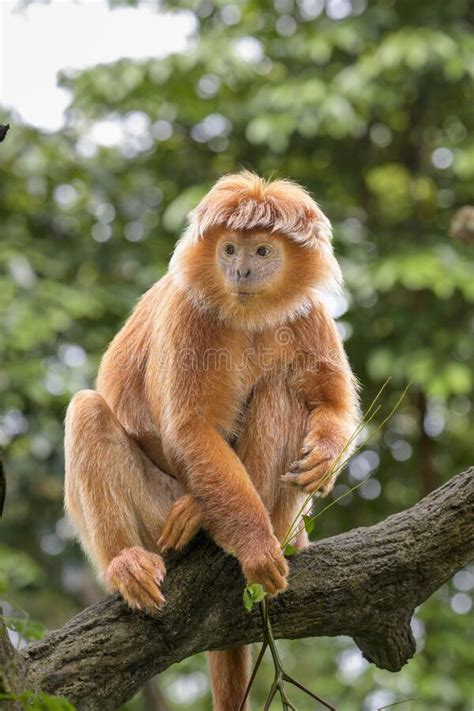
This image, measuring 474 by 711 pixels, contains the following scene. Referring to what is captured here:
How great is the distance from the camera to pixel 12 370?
495 centimetres

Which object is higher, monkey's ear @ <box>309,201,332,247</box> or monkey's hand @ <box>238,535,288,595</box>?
monkey's ear @ <box>309,201,332,247</box>

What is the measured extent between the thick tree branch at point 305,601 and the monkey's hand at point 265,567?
0.13 metres

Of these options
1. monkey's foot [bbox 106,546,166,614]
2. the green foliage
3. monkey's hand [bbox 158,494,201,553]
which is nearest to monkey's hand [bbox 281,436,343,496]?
monkey's hand [bbox 158,494,201,553]

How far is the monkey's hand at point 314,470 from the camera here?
2871mm

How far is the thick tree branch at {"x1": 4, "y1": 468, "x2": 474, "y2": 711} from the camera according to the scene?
2699 mm

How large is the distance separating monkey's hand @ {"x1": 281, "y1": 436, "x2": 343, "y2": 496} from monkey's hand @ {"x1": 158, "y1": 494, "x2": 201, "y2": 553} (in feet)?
0.88


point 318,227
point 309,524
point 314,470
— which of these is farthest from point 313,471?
point 318,227

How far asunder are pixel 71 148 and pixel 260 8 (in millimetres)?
1390

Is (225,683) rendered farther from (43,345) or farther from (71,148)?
(71,148)

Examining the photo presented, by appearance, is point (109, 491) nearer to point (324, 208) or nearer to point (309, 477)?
point (309, 477)

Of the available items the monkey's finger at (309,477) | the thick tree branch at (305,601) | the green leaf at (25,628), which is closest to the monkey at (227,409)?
the monkey's finger at (309,477)

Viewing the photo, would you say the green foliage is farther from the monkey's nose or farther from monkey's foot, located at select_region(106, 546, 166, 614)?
the monkey's nose

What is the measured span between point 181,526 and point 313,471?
→ 40 centimetres

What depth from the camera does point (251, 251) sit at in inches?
124
